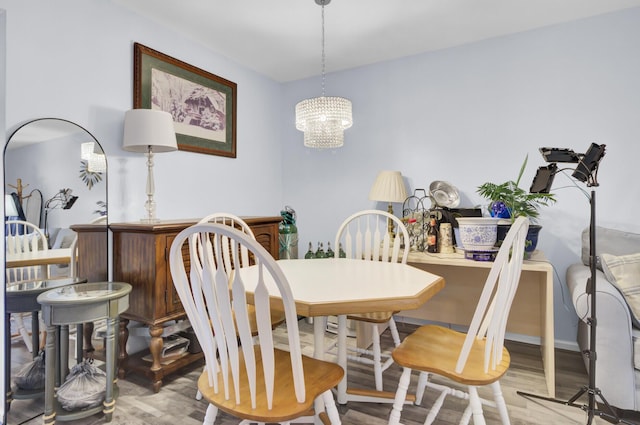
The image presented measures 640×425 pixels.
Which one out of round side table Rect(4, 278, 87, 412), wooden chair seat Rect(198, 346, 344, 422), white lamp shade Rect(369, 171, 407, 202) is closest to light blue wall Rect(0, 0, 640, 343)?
white lamp shade Rect(369, 171, 407, 202)

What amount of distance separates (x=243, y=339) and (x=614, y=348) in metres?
1.84

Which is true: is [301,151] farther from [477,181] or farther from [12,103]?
[12,103]

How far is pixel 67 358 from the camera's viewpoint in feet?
6.33

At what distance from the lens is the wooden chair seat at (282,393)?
3.33 feet

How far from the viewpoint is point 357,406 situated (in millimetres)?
1864

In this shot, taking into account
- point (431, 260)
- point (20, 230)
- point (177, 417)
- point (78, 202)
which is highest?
point (78, 202)

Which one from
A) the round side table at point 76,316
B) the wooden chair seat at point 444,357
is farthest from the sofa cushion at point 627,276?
the round side table at point 76,316

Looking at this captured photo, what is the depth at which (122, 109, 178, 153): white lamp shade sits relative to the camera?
7.20 feet

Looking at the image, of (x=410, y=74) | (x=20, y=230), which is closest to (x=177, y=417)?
(x=20, y=230)

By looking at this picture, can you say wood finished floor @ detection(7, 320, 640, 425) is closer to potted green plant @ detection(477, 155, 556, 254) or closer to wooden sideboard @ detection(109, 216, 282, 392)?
wooden sideboard @ detection(109, 216, 282, 392)

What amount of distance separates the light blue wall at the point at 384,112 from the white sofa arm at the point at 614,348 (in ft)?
3.16

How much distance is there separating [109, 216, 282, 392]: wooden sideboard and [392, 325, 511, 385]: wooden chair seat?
4.47ft

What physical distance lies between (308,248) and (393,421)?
249 centimetres

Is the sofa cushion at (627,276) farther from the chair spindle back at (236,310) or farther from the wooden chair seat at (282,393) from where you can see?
the chair spindle back at (236,310)
